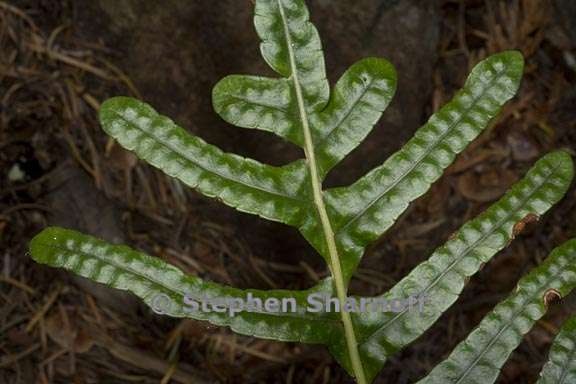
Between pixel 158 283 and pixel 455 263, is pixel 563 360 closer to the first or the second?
pixel 455 263

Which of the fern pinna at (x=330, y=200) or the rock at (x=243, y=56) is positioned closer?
the fern pinna at (x=330, y=200)

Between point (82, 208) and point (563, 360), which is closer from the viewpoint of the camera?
point (563, 360)

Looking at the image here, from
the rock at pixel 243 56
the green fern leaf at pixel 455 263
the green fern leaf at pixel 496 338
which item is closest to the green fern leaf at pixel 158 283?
the green fern leaf at pixel 455 263

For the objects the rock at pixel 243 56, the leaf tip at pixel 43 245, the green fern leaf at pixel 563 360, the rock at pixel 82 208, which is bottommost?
the green fern leaf at pixel 563 360

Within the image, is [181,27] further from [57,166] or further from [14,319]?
[14,319]

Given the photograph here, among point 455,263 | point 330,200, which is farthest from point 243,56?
point 455,263

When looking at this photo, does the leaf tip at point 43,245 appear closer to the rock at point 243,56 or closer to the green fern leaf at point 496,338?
the green fern leaf at point 496,338

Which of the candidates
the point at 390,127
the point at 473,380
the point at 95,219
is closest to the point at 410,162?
the point at 473,380

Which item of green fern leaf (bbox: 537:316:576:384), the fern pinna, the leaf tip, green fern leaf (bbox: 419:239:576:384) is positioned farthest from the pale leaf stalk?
the leaf tip
